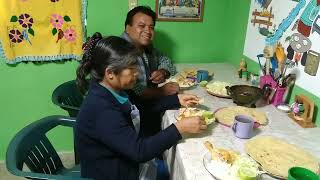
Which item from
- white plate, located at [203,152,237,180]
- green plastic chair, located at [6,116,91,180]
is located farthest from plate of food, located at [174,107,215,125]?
green plastic chair, located at [6,116,91,180]

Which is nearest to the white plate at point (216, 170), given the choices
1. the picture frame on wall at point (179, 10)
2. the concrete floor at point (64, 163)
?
the picture frame on wall at point (179, 10)

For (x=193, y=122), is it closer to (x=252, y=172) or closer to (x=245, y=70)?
(x=252, y=172)

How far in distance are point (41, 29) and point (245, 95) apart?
1375 mm

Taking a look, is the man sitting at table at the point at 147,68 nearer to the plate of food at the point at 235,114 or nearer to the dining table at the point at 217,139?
the dining table at the point at 217,139

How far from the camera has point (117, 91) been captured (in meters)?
1.18

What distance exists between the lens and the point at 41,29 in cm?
196

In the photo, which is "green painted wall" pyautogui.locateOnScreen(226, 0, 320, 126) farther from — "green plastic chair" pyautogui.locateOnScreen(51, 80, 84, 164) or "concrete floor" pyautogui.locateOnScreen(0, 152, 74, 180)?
"concrete floor" pyautogui.locateOnScreen(0, 152, 74, 180)

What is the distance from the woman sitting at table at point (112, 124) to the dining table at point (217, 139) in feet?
0.18

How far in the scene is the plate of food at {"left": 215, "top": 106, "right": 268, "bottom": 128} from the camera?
1304 mm

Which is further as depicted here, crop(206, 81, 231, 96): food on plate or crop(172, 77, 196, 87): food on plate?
crop(172, 77, 196, 87): food on plate

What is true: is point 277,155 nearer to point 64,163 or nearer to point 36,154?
point 36,154

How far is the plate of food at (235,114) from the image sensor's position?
1.30 m

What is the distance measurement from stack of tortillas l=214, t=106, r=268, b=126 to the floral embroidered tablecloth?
1.16 meters

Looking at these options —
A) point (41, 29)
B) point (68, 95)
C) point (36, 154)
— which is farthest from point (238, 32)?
point (36, 154)
